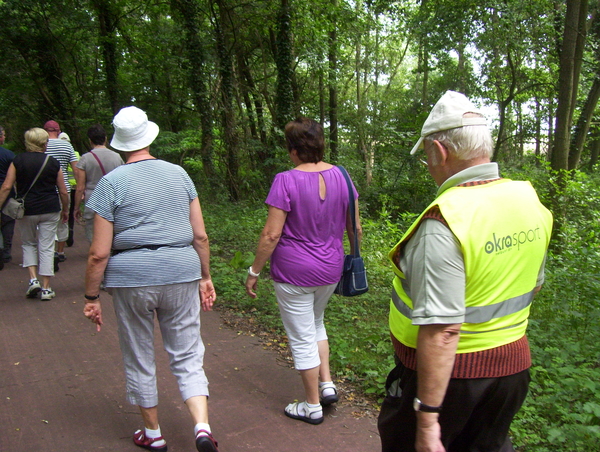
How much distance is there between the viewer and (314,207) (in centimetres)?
344

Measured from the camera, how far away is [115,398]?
3896mm

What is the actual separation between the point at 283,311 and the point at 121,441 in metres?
1.38

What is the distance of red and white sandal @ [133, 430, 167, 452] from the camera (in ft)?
10.5

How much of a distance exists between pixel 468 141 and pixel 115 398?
335cm

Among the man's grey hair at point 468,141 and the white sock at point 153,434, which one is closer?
the man's grey hair at point 468,141

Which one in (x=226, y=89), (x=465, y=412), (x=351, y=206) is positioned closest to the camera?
(x=465, y=412)

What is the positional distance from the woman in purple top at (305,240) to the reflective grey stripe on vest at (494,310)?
156 centimetres

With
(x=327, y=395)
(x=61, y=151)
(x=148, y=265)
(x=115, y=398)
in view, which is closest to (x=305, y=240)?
(x=148, y=265)

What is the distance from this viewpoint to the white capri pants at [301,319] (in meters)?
3.49

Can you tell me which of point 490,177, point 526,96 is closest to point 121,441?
point 490,177

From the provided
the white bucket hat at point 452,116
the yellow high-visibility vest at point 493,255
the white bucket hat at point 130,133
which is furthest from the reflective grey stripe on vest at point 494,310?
the white bucket hat at point 130,133

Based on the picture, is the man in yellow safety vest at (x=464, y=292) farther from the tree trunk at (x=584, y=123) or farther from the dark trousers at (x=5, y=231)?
the tree trunk at (x=584, y=123)

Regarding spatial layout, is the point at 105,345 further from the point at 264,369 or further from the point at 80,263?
the point at 80,263

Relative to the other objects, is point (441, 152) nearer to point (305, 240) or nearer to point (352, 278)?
point (305, 240)
